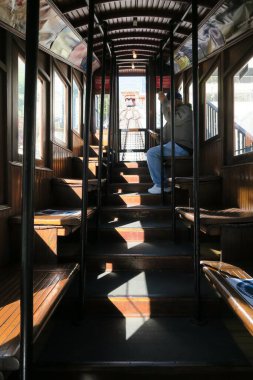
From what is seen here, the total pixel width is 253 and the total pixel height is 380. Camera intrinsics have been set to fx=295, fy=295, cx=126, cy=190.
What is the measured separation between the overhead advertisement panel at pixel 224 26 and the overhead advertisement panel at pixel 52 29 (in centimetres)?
125

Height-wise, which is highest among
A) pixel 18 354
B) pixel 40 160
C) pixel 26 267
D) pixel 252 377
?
pixel 40 160

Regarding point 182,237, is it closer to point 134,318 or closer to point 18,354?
point 134,318

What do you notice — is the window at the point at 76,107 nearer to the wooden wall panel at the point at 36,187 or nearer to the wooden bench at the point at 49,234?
the wooden wall panel at the point at 36,187

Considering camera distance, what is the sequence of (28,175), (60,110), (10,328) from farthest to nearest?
(60,110)
(10,328)
(28,175)

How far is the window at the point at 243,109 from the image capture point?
3270 mm

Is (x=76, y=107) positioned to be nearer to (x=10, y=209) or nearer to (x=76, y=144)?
(x=76, y=144)

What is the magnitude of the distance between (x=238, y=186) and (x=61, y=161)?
2.63 m

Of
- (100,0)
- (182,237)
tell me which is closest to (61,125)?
(100,0)

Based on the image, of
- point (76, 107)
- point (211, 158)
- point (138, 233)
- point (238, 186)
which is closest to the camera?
point (138, 233)

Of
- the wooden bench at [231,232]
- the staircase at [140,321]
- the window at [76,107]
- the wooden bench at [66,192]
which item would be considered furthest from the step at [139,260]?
the window at [76,107]

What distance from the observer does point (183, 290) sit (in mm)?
2273

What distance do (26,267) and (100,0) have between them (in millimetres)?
2500

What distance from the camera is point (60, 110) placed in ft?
15.8

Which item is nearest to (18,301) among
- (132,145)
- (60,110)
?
(60,110)
